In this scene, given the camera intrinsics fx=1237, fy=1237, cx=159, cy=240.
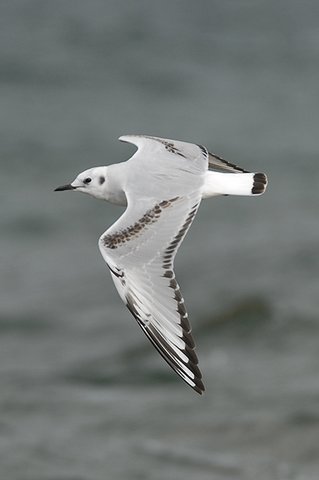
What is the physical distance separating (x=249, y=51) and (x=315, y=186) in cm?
478

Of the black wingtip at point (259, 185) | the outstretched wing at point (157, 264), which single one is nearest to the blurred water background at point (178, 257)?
the black wingtip at point (259, 185)

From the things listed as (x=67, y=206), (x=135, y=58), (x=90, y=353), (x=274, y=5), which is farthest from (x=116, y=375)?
(x=274, y=5)

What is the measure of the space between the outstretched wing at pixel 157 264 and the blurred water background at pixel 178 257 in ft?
13.6

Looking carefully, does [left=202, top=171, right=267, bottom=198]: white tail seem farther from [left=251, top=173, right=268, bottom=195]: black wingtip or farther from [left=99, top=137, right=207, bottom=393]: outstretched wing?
[left=99, top=137, right=207, bottom=393]: outstretched wing

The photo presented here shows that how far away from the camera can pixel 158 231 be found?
626 cm

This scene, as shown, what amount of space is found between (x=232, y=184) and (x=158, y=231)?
77 cm

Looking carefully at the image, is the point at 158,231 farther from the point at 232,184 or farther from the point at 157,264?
the point at 232,184

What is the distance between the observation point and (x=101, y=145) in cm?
1595

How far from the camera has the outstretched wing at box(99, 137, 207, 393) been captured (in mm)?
5973

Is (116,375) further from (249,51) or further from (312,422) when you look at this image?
(249,51)

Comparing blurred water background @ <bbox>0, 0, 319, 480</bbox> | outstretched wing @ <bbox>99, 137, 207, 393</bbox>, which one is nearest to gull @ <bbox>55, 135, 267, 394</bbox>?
outstretched wing @ <bbox>99, 137, 207, 393</bbox>

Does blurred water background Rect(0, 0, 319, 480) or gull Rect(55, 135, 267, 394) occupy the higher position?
gull Rect(55, 135, 267, 394)

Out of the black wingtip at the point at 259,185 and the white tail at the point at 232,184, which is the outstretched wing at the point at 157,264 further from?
the black wingtip at the point at 259,185

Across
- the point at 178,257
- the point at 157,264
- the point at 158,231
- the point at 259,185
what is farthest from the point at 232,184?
the point at 178,257
